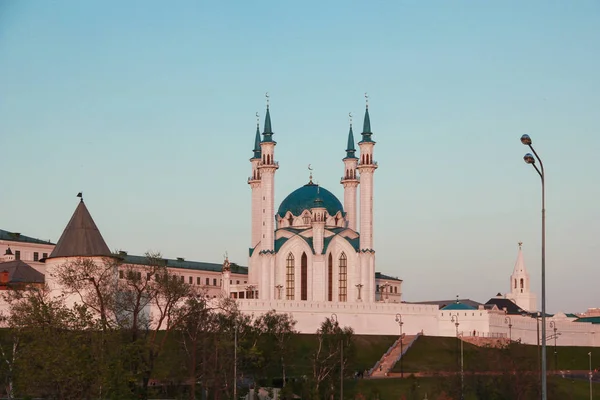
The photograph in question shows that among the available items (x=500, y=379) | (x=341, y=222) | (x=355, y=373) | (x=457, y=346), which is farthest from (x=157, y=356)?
(x=341, y=222)

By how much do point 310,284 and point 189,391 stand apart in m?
41.4

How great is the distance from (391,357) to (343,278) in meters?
14.8

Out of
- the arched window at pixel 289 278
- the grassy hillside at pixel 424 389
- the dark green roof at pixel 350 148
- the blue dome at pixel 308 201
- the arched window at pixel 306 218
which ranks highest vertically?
the dark green roof at pixel 350 148

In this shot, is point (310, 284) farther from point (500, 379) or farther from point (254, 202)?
point (500, 379)

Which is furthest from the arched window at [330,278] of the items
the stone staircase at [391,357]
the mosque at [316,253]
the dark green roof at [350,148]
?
the dark green roof at [350,148]

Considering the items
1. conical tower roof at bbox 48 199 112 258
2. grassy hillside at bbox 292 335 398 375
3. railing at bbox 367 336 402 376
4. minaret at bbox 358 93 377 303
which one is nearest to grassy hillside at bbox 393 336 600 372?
railing at bbox 367 336 402 376

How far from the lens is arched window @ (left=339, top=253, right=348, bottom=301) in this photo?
373 ft

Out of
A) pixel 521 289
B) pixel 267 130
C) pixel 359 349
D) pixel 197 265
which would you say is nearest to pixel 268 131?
pixel 267 130

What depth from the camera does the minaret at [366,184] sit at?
113m

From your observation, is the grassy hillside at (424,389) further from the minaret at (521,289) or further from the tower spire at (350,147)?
the minaret at (521,289)

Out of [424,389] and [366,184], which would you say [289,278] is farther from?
[424,389]

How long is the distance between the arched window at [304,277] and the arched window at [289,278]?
889 mm

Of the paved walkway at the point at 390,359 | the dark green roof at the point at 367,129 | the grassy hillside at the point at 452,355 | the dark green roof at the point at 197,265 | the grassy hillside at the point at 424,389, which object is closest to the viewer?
the grassy hillside at the point at 424,389

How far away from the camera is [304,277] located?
113625 millimetres
